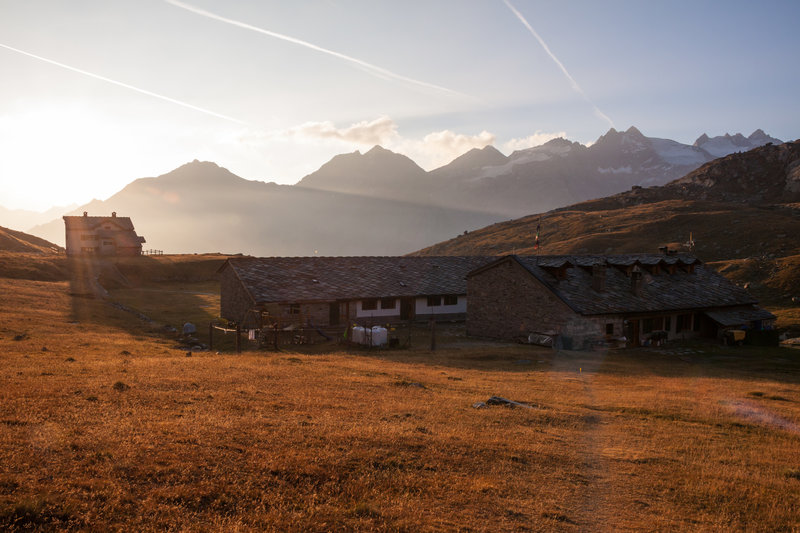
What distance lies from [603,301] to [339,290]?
76.6ft

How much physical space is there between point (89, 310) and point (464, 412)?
4134 centimetres

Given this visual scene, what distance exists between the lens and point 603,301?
41.9 meters

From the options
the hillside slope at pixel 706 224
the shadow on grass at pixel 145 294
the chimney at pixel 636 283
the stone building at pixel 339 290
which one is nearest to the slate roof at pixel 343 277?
the stone building at pixel 339 290

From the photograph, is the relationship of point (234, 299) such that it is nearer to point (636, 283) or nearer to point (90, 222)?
point (636, 283)

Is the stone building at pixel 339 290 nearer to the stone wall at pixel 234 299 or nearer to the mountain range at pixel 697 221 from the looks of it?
the stone wall at pixel 234 299

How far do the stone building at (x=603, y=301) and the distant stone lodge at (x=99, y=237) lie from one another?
89213 mm

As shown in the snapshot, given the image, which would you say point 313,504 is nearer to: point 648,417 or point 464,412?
point 464,412

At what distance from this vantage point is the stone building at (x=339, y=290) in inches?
1815

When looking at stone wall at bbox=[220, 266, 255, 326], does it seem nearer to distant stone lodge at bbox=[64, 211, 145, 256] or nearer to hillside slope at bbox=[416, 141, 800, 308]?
hillside slope at bbox=[416, 141, 800, 308]

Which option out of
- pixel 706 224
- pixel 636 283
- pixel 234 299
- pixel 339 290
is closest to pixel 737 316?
pixel 636 283

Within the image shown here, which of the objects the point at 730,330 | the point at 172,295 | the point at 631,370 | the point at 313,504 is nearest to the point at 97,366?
the point at 313,504

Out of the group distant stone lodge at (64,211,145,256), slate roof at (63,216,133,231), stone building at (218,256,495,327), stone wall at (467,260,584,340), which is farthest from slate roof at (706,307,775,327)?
slate roof at (63,216,133,231)

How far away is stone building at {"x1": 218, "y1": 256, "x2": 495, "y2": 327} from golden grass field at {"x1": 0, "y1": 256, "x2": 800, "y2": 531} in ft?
62.1

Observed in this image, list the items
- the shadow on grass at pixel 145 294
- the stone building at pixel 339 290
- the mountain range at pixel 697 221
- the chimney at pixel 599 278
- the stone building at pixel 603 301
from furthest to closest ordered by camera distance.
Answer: the mountain range at pixel 697 221
the stone building at pixel 339 290
the shadow on grass at pixel 145 294
the chimney at pixel 599 278
the stone building at pixel 603 301
